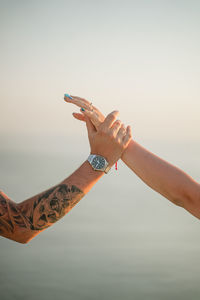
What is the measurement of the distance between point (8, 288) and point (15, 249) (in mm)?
910

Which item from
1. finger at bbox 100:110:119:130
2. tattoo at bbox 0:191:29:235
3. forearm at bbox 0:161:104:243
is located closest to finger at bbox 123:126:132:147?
finger at bbox 100:110:119:130

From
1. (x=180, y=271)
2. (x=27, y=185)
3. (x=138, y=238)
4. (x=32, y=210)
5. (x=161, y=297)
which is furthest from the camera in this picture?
(x=27, y=185)

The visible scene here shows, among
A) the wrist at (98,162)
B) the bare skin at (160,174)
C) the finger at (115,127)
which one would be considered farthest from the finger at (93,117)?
the wrist at (98,162)

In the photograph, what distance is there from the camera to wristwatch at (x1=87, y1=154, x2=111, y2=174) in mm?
1583

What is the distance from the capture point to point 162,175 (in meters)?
1.74

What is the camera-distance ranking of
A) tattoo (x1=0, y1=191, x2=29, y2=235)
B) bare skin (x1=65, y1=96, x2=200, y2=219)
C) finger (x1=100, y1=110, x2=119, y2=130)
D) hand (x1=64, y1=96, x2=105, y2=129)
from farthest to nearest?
hand (x1=64, y1=96, x2=105, y2=129) < finger (x1=100, y1=110, x2=119, y2=130) < bare skin (x1=65, y1=96, x2=200, y2=219) < tattoo (x1=0, y1=191, x2=29, y2=235)

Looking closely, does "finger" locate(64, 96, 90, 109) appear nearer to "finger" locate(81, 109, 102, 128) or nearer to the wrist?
"finger" locate(81, 109, 102, 128)

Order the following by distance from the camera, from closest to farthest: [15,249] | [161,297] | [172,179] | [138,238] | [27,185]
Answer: [172,179]
[161,297]
[15,249]
[138,238]
[27,185]

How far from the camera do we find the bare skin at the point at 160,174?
65.9 inches

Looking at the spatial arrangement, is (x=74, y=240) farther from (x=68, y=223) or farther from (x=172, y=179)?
(x=172, y=179)

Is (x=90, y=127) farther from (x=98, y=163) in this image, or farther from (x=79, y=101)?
(x=98, y=163)

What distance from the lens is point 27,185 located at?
28.9ft

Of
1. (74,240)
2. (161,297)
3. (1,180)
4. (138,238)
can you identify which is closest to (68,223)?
(74,240)

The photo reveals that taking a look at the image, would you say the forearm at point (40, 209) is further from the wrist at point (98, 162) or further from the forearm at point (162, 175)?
the forearm at point (162, 175)
